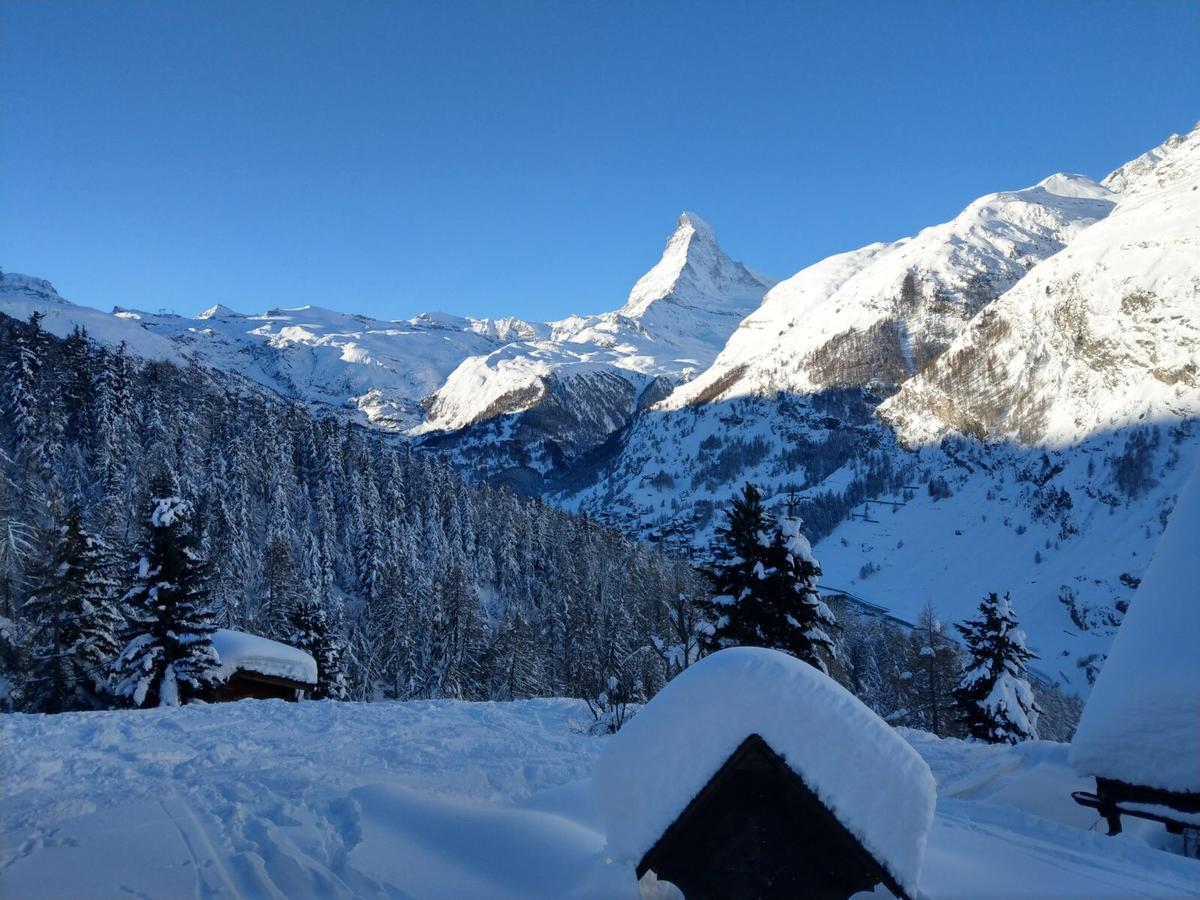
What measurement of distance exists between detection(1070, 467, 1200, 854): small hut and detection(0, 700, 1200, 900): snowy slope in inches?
24.8

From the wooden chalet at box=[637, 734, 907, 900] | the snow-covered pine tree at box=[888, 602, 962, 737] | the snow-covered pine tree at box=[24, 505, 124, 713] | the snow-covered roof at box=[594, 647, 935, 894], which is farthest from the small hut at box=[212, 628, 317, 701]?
the snow-covered pine tree at box=[888, 602, 962, 737]

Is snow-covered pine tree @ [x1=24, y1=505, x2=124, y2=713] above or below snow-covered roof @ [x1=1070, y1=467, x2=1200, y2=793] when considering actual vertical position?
below

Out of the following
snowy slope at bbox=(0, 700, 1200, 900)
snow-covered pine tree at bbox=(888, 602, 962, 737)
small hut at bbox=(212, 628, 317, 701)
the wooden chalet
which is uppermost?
the wooden chalet

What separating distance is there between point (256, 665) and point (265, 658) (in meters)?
0.38

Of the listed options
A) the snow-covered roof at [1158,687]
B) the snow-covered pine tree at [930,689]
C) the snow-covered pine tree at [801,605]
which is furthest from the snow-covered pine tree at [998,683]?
the snow-covered roof at [1158,687]

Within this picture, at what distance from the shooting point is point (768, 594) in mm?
20062

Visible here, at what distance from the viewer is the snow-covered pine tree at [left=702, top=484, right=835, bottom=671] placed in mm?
19734

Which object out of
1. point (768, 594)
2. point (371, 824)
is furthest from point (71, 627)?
point (768, 594)

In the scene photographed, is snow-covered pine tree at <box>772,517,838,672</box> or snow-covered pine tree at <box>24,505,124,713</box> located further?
snow-covered pine tree at <box>24,505,124,713</box>

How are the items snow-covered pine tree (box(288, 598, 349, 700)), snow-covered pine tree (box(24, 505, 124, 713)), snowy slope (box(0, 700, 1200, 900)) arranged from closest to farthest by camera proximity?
snowy slope (box(0, 700, 1200, 900))
snow-covered pine tree (box(24, 505, 124, 713))
snow-covered pine tree (box(288, 598, 349, 700))

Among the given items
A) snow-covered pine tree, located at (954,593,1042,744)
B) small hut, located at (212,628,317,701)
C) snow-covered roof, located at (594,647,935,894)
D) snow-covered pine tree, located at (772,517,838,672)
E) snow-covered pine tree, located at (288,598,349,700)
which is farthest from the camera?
snow-covered pine tree, located at (288,598,349,700)

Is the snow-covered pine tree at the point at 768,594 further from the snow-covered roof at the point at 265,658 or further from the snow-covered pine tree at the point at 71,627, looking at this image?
the snow-covered pine tree at the point at 71,627

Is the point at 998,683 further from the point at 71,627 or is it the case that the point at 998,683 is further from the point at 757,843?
the point at 71,627

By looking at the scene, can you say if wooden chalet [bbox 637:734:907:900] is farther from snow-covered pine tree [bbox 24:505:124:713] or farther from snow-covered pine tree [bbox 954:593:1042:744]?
snow-covered pine tree [bbox 24:505:124:713]
